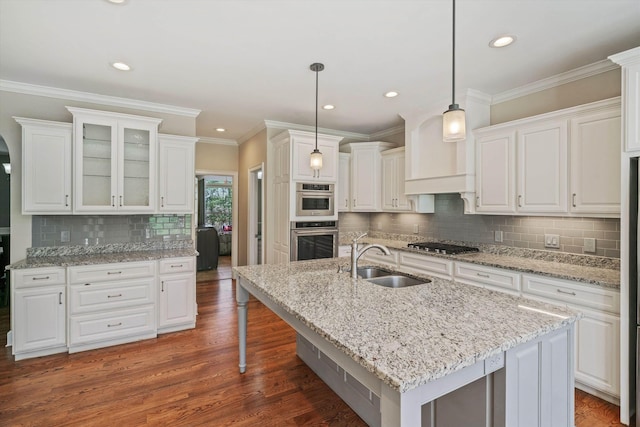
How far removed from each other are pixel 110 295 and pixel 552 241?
14.5 feet

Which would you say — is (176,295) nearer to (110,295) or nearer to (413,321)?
(110,295)

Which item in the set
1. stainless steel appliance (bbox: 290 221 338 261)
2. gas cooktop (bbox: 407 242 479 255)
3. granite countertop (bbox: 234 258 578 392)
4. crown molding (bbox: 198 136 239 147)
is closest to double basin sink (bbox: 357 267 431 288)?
granite countertop (bbox: 234 258 578 392)

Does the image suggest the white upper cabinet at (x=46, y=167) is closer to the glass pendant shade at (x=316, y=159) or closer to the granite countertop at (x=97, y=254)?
the granite countertop at (x=97, y=254)

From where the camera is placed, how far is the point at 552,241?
3082 millimetres

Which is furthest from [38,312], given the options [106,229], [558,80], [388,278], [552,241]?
[558,80]

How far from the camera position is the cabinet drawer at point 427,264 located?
344cm

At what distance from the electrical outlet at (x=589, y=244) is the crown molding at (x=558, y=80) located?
1448 millimetres

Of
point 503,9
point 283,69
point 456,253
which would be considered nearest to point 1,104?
point 283,69

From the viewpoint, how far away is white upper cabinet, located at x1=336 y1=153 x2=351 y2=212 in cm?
500

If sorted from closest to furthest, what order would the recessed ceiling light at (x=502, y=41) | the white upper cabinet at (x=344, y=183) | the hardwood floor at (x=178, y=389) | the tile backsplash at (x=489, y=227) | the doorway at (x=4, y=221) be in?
the hardwood floor at (x=178, y=389), the recessed ceiling light at (x=502, y=41), the tile backsplash at (x=489, y=227), the doorway at (x=4, y=221), the white upper cabinet at (x=344, y=183)

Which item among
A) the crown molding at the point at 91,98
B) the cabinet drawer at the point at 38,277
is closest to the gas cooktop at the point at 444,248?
the crown molding at the point at 91,98

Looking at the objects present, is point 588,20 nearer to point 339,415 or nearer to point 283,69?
point 283,69

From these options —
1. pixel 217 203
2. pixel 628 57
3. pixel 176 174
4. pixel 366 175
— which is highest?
pixel 628 57

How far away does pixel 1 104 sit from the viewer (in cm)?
322
